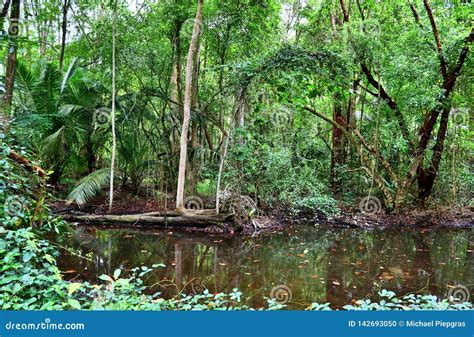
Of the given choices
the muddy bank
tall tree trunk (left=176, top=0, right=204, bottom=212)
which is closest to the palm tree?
the muddy bank

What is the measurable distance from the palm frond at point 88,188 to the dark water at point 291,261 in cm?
79

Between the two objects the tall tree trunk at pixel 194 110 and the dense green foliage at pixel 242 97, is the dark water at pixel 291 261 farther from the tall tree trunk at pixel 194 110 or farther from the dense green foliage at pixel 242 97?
the tall tree trunk at pixel 194 110

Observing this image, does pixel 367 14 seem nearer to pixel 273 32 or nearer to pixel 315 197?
pixel 273 32

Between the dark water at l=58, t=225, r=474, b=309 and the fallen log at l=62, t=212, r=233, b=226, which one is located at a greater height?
the fallen log at l=62, t=212, r=233, b=226

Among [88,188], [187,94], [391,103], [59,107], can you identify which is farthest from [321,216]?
[59,107]

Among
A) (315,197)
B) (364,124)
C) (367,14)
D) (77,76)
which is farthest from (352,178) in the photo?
(77,76)

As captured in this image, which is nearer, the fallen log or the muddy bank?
the fallen log

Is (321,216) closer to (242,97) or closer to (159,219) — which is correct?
(242,97)

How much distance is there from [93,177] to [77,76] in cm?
271

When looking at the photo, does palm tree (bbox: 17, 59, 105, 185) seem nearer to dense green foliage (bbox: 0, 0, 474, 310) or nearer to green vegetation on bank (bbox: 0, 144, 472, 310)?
dense green foliage (bbox: 0, 0, 474, 310)

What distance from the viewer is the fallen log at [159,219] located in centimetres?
755

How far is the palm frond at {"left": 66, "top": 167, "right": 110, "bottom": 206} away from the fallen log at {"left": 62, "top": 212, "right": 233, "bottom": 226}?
366 mm

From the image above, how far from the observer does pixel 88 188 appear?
7965mm

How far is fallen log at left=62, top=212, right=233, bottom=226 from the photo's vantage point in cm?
755
